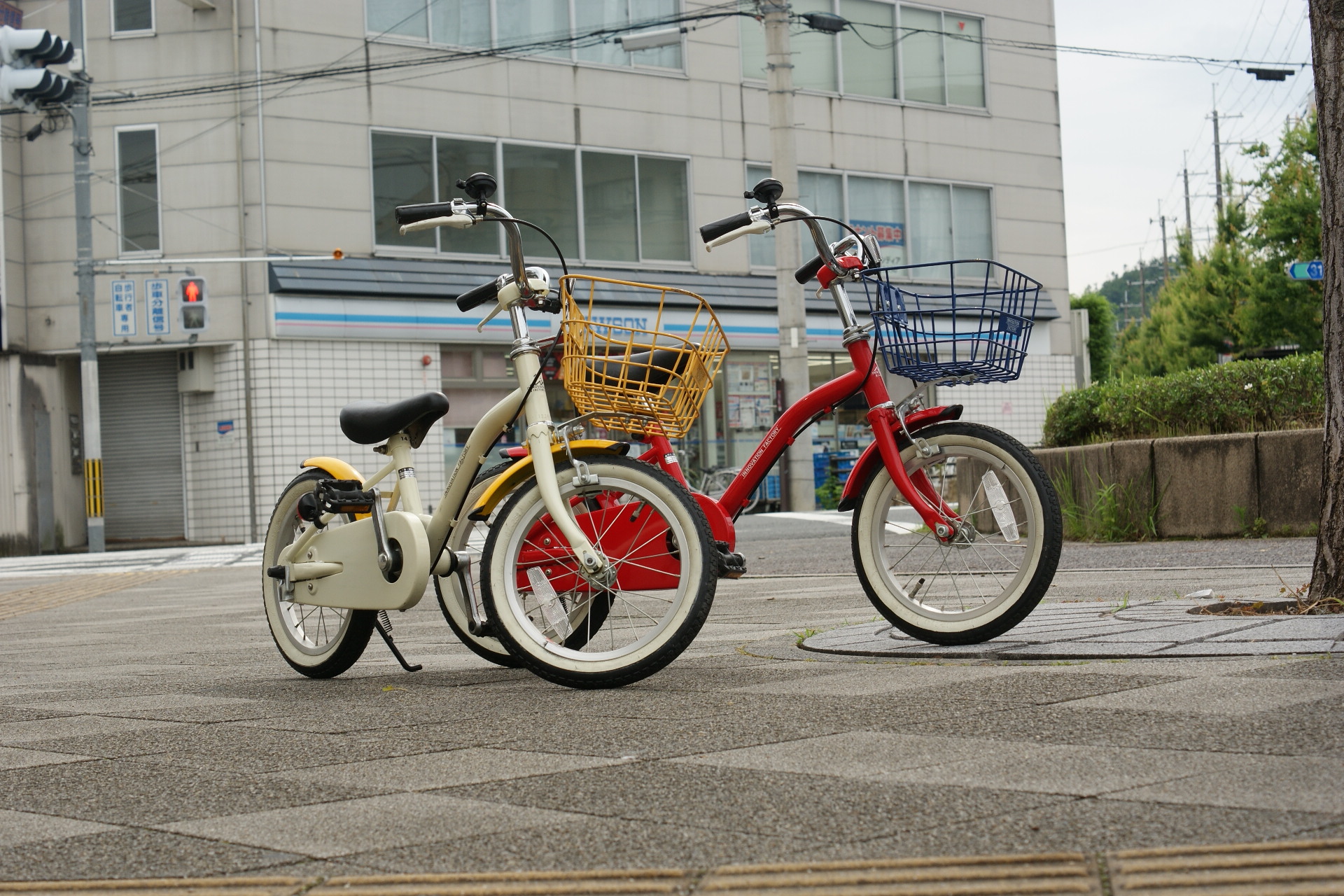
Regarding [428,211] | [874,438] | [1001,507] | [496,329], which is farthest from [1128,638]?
[496,329]

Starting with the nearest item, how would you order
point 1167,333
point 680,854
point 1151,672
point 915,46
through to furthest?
point 680,854 < point 1151,672 < point 915,46 < point 1167,333

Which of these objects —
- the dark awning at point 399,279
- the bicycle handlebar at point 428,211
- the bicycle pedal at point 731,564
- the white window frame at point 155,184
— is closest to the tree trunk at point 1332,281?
the bicycle pedal at point 731,564

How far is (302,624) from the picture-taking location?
4.68m

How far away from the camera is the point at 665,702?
348 centimetres

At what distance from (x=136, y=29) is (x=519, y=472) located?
58.4 ft

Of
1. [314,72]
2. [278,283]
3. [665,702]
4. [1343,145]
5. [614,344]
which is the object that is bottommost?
[665,702]

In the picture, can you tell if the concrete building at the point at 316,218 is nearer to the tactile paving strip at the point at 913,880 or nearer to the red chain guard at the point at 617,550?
the red chain guard at the point at 617,550

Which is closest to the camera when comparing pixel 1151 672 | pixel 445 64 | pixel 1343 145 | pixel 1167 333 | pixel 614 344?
pixel 1151 672

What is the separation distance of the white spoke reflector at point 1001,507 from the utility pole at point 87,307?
16.1m

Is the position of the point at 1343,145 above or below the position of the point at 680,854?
above

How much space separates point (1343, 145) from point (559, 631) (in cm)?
303

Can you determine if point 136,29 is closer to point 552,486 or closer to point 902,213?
point 902,213

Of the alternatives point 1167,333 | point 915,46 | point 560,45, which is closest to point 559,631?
point 560,45

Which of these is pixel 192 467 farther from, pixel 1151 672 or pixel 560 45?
pixel 1151 672
